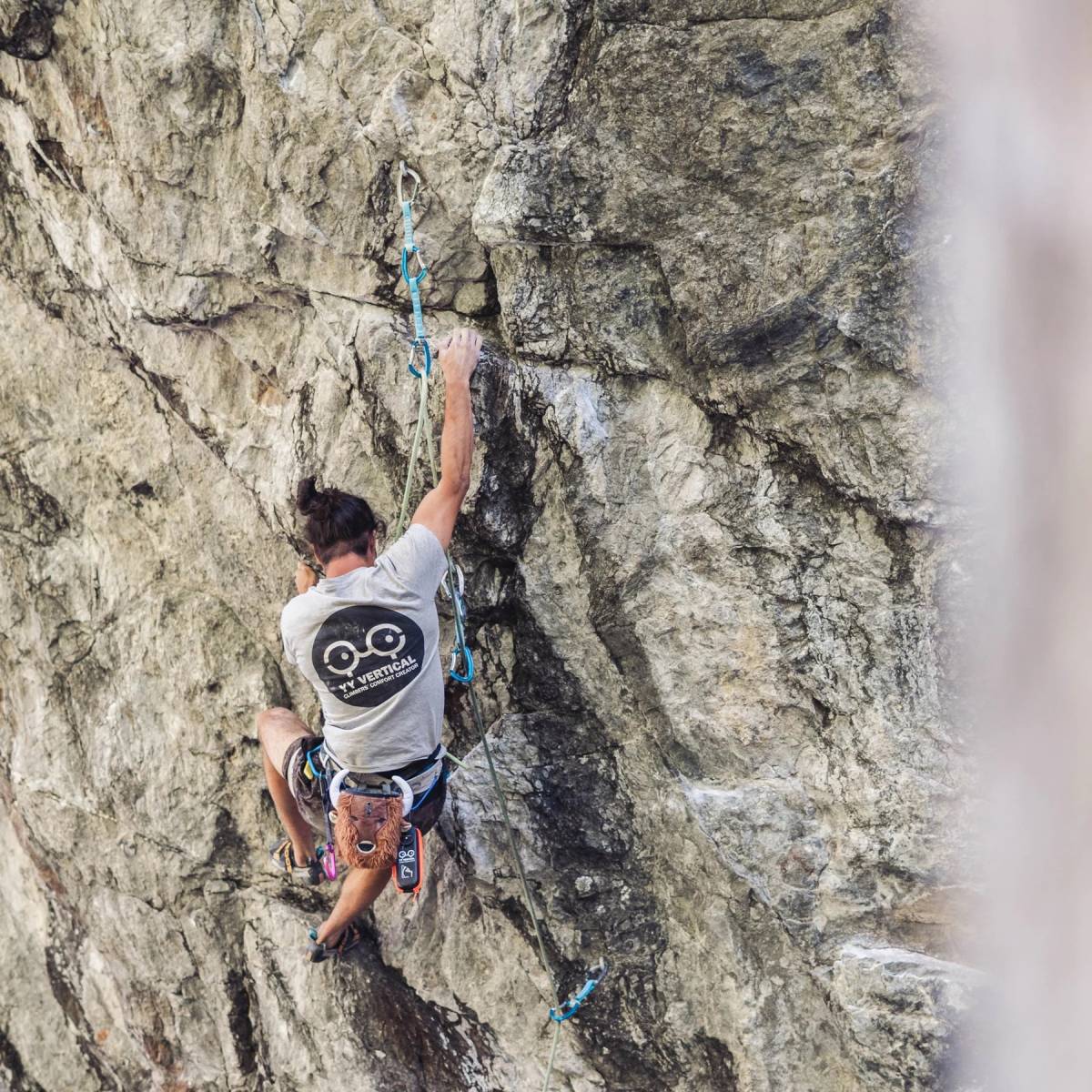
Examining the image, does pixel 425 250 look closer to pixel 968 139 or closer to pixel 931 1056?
pixel 968 139

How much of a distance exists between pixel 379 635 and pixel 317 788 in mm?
1112

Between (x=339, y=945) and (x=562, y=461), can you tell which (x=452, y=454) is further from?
(x=339, y=945)

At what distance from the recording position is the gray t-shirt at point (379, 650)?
4.03m

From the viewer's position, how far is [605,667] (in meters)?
4.57

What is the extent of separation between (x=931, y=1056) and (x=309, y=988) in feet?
9.64

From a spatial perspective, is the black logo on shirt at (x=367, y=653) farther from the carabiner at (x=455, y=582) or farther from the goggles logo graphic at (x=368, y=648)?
the carabiner at (x=455, y=582)

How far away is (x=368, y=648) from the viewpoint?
410 centimetres

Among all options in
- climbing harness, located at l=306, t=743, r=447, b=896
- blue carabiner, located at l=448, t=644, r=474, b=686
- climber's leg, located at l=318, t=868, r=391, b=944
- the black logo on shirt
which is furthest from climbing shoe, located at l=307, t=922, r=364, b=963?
the black logo on shirt

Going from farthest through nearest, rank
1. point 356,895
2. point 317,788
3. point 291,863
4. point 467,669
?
point 291,863 → point 317,788 → point 356,895 → point 467,669

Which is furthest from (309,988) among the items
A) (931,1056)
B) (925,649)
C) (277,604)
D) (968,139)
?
(968,139)

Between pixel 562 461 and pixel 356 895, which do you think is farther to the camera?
pixel 356 895

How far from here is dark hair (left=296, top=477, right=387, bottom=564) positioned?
406 centimetres

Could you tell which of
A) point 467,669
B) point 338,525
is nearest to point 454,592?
point 467,669

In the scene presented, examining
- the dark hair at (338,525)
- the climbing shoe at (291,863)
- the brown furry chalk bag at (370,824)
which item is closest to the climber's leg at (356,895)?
the brown furry chalk bag at (370,824)
